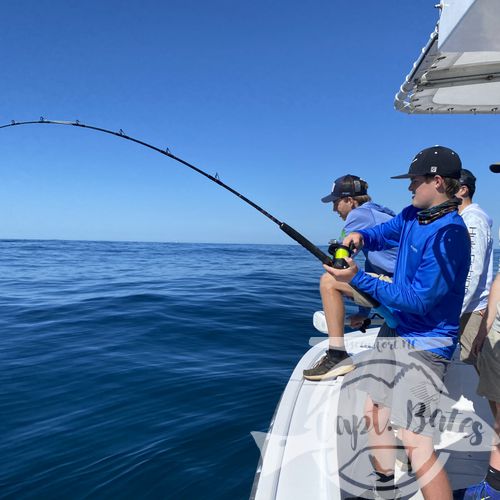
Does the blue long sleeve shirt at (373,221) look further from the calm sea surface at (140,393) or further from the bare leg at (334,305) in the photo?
the calm sea surface at (140,393)

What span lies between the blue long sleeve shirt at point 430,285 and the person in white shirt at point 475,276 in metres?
0.90

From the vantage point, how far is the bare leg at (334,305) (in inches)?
114

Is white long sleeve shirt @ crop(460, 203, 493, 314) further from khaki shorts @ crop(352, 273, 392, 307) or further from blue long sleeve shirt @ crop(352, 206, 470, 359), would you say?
blue long sleeve shirt @ crop(352, 206, 470, 359)

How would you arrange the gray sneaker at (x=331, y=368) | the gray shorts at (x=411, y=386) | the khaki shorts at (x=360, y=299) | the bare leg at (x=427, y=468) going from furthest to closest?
the gray sneaker at (x=331, y=368) → the khaki shorts at (x=360, y=299) → the gray shorts at (x=411, y=386) → the bare leg at (x=427, y=468)

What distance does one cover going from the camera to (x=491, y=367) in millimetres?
1823

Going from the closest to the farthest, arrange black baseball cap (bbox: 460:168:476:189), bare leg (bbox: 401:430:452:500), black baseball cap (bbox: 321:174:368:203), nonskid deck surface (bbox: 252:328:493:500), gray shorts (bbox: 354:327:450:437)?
bare leg (bbox: 401:430:452:500)
gray shorts (bbox: 354:327:450:437)
nonskid deck surface (bbox: 252:328:493:500)
black baseball cap (bbox: 460:168:476:189)
black baseball cap (bbox: 321:174:368:203)

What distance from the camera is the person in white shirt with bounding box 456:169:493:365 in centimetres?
251

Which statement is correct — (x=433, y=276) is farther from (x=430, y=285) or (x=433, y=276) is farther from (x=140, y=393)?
(x=140, y=393)

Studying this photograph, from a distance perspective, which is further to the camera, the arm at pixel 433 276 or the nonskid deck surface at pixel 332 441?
the nonskid deck surface at pixel 332 441

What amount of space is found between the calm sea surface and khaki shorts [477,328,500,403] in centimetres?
156

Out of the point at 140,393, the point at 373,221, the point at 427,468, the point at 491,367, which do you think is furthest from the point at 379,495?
the point at 140,393

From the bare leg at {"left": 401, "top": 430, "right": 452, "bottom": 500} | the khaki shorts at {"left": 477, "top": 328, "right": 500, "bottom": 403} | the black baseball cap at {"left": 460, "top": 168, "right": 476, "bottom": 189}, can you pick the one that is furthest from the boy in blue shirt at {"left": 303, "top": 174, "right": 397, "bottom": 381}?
the bare leg at {"left": 401, "top": 430, "right": 452, "bottom": 500}

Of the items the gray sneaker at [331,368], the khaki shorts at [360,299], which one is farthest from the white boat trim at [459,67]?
the gray sneaker at [331,368]

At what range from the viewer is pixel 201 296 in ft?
29.0
